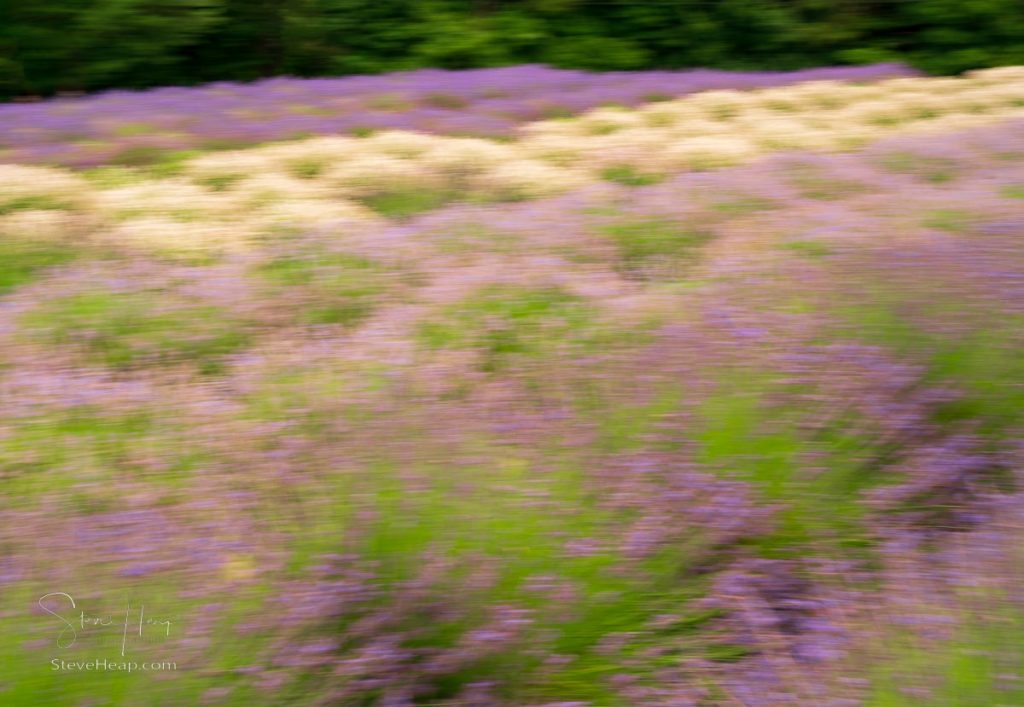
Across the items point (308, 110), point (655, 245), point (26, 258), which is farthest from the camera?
point (308, 110)

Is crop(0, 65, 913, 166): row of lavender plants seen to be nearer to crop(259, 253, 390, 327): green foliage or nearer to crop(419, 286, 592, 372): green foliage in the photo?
crop(259, 253, 390, 327): green foliage

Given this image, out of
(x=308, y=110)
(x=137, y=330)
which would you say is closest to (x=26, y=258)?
(x=137, y=330)

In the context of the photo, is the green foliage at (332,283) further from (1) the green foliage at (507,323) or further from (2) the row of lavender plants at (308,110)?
(2) the row of lavender plants at (308,110)

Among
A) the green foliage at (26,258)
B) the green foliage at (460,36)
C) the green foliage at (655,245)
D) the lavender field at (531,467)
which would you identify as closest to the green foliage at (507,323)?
the lavender field at (531,467)

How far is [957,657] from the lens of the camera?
206 cm

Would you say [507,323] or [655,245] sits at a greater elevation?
[655,245]

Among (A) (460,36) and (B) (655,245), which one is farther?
(A) (460,36)

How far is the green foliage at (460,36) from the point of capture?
38.3 feet

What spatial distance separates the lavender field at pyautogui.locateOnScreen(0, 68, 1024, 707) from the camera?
7.46 feet

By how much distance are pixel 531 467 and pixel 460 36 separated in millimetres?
11803

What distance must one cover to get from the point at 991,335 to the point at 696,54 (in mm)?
12111

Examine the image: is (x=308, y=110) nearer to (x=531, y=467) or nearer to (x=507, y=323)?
(x=507, y=323)

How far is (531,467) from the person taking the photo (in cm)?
281

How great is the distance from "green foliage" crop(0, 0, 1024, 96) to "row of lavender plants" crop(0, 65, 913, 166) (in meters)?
1.91
